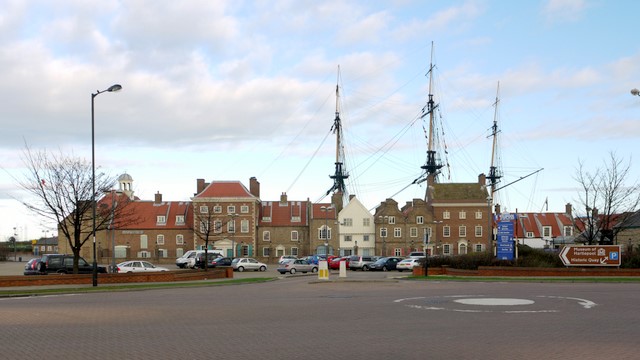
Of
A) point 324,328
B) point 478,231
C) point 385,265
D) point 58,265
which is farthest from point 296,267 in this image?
point 478,231

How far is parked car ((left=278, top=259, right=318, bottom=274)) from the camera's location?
5684 centimetres

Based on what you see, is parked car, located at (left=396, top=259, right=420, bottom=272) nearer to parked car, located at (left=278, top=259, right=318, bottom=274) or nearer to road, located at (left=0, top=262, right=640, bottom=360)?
parked car, located at (left=278, top=259, right=318, bottom=274)

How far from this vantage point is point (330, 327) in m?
15.6

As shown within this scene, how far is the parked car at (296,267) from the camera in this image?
186 feet

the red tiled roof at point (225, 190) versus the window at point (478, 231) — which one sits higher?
the red tiled roof at point (225, 190)

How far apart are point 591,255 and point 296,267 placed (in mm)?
24805

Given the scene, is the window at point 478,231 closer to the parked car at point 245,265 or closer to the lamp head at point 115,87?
the parked car at point 245,265

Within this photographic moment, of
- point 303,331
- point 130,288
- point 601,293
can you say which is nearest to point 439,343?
point 303,331

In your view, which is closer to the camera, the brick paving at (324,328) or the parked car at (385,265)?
the brick paving at (324,328)

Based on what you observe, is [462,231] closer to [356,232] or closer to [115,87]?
[356,232]

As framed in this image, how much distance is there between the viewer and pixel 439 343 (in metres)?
12.9

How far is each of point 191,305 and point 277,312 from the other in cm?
423

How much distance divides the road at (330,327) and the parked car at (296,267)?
31657mm

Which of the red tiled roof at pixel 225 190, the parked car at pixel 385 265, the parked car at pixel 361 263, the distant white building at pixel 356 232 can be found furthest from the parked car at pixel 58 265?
the distant white building at pixel 356 232
